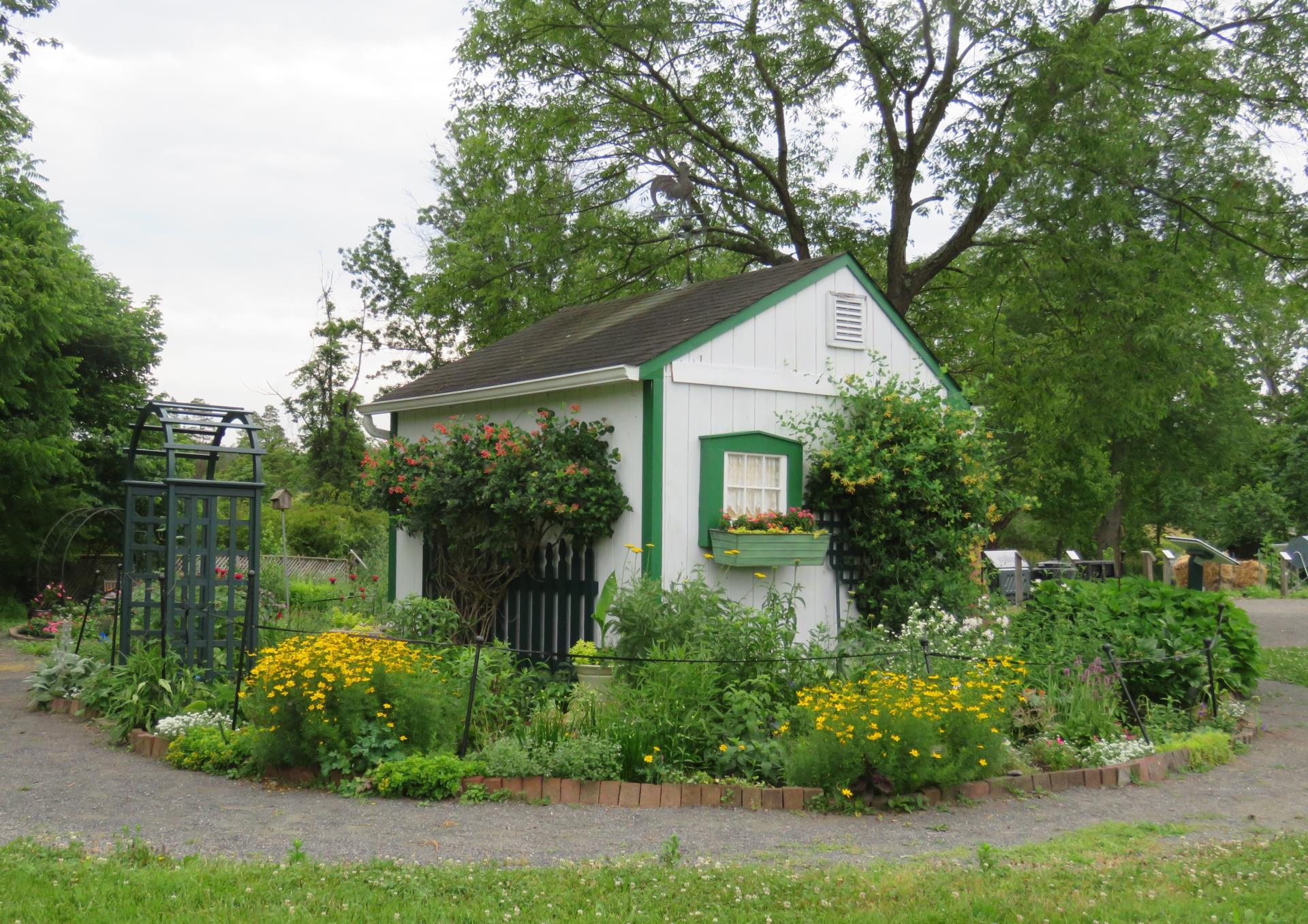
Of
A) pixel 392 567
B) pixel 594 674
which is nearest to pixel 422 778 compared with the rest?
pixel 594 674

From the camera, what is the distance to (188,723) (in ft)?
28.2

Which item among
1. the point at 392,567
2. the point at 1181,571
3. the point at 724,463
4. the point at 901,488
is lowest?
the point at 1181,571

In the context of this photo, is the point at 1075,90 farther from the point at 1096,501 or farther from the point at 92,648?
the point at 1096,501

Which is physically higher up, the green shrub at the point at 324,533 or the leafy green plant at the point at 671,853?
the green shrub at the point at 324,533

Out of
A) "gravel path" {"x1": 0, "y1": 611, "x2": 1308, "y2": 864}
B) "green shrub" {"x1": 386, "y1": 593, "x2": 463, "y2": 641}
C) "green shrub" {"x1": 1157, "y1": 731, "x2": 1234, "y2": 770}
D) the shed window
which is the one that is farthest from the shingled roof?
"green shrub" {"x1": 1157, "y1": 731, "x2": 1234, "y2": 770}

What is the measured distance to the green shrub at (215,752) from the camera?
7.73 m

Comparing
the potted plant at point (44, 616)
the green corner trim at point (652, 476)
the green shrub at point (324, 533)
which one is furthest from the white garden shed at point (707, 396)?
the green shrub at point (324, 533)

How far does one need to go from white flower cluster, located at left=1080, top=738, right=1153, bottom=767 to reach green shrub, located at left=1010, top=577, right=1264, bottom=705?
1082 mm

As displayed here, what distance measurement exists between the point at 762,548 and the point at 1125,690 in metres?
3.12

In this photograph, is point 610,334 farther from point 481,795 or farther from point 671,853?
point 671,853

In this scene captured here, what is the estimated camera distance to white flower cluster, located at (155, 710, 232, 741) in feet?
27.6

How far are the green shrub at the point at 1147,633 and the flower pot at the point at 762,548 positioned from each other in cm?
211

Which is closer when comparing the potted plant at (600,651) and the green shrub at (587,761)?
the green shrub at (587,761)

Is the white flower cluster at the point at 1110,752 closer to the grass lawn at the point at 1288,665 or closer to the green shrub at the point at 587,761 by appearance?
the green shrub at the point at 587,761
